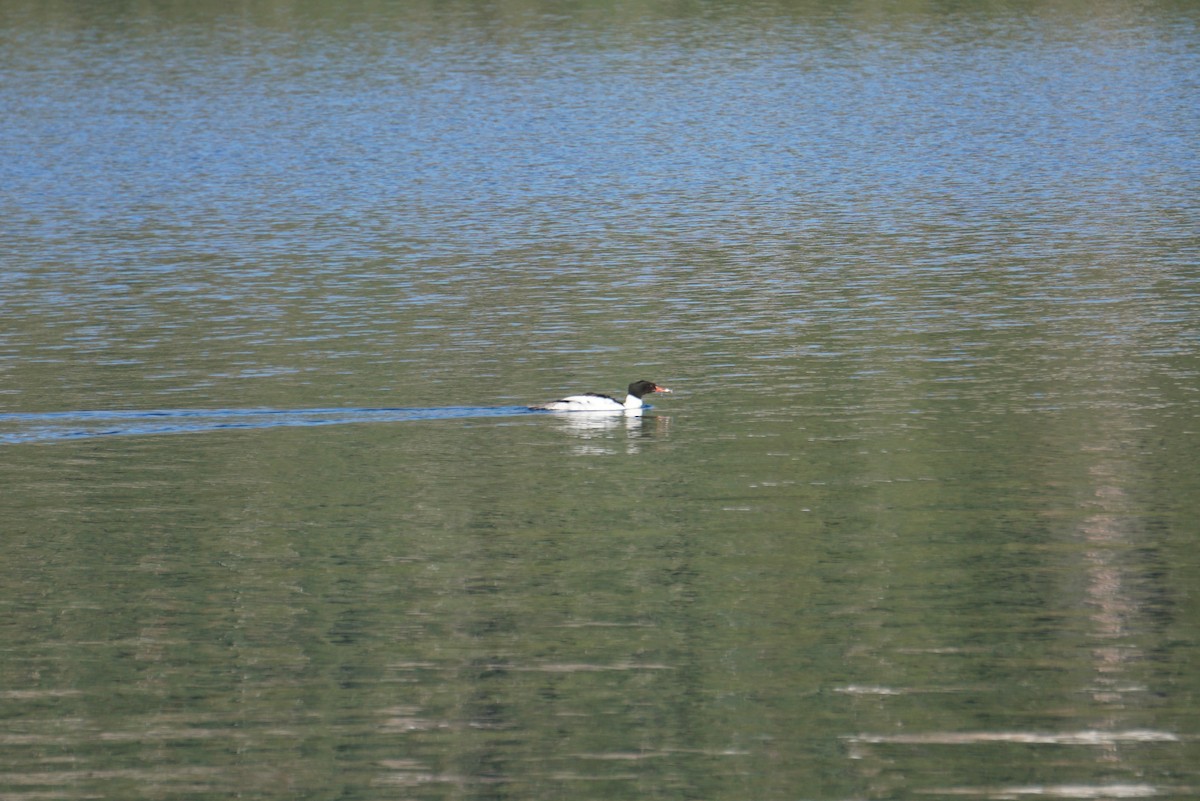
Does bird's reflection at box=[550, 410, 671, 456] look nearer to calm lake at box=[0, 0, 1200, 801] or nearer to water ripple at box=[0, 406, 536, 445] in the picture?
calm lake at box=[0, 0, 1200, 801]

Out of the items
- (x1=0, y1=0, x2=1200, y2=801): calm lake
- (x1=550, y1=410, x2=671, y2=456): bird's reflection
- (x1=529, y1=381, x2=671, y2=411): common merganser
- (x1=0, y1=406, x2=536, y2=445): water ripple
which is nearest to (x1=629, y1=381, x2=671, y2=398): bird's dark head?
(x1=529, y1=381, x2=671, y2=411): common merganser

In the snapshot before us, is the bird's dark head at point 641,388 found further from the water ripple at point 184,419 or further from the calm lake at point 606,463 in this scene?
the water ripple at point 184,419

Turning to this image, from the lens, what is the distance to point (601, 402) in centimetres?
3225

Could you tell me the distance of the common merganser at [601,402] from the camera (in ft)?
105

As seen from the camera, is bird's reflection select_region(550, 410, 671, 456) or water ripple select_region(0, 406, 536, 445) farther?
water ripple select_region(0, 406, 536, 445)

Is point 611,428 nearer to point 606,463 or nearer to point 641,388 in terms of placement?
point 641,388

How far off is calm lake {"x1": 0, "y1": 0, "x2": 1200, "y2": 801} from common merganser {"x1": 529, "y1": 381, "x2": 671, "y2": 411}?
0.79 feet

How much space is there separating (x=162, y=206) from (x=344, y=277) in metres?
13.2

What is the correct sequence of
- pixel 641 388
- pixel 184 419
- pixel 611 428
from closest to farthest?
pixel 611 428
pixel 641 388
pixel 184 419

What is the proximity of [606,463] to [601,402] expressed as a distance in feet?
8.84

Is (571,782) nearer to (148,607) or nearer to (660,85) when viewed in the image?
(148,607)

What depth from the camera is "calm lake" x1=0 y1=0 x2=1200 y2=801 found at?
61.6 feet

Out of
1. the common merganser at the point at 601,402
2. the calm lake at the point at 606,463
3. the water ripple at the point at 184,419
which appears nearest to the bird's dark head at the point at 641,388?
the common merganser at the point at 601,402

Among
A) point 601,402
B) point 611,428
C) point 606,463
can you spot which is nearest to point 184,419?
point 601,402
